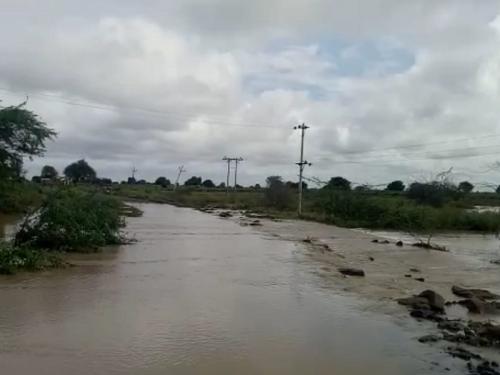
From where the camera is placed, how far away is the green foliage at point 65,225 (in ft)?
61.2

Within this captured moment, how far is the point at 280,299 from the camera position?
13.5m

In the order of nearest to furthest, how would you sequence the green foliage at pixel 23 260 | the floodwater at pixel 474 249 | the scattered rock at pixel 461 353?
the scattered rock at pixel 461 353
the green foliage at pixel 23 260
the floodwater at pixel 474 249

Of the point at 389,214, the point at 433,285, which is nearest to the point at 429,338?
the point at 433,285

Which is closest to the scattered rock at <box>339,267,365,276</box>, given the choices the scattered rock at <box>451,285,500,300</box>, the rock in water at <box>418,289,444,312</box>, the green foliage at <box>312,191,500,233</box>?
the scattered rock at <box>451,285,500,300</box>

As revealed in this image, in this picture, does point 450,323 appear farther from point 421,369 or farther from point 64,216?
point 64,216

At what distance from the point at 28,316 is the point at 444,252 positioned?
22.5 m

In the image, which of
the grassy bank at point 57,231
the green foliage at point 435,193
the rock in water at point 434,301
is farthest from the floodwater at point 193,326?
the green foliage at point 435,193

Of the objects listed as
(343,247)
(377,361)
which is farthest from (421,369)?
(343,247)

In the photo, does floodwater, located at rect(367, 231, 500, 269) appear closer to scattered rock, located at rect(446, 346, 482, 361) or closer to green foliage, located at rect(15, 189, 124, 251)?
scattered rock, located at rect(446, 346, 482, 361)

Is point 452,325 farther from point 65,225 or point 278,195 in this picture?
point 278,195

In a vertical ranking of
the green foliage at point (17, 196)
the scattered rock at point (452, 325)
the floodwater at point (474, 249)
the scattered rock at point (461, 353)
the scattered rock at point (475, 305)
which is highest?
the green foliage at point (17, 196)

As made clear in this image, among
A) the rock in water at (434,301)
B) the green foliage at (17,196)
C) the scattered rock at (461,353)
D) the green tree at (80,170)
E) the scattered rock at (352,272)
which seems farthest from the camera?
the green tree at (80,170)

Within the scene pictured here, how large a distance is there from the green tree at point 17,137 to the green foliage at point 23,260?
16584 millimetres

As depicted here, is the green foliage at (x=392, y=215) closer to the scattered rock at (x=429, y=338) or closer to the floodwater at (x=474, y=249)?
the floodwater at (x=474, y=249)
